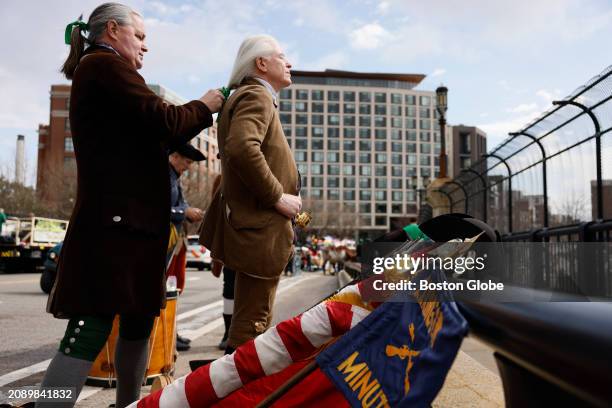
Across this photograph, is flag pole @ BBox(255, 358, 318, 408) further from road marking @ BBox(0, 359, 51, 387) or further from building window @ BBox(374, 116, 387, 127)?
building window @ BBox(374, 116, 387, 127)

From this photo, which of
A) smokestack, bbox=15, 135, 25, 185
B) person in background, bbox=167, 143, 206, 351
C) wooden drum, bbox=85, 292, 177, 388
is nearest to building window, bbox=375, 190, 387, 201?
smokestack, bbox=15, 135, 25, 185

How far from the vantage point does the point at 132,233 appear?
6.80 feet

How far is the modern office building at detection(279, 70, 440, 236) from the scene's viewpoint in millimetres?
120812

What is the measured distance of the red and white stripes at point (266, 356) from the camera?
1570mm

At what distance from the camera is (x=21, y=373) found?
3.95 meters

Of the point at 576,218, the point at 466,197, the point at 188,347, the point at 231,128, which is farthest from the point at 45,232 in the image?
the point at 231,128

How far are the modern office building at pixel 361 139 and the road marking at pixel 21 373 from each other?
115 m

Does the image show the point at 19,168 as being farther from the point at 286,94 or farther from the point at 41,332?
the point at 286,94

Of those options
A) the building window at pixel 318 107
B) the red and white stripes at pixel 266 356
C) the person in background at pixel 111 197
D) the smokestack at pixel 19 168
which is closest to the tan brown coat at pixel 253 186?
the person in background at pixel 111 197

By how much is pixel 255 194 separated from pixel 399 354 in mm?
1408

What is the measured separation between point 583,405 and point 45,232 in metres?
21.7

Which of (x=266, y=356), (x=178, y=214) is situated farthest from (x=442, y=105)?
(x=266, y=356)

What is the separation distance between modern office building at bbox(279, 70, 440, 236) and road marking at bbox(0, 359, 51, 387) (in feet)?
376

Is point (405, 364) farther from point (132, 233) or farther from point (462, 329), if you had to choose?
point (132, 233)
